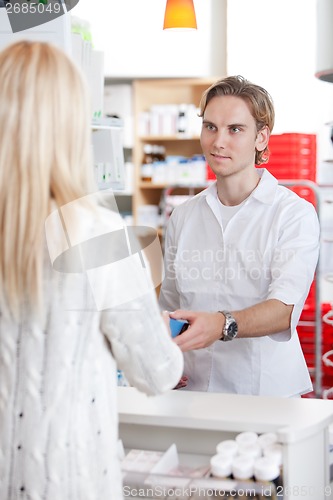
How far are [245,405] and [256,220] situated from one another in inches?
32.2

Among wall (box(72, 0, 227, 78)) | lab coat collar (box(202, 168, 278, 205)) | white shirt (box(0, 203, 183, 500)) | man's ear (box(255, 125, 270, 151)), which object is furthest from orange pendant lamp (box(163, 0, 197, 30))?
white shirt (box(0, 203, 183, 500))

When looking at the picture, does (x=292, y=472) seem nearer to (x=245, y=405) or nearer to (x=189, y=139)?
(x=245, y=405)

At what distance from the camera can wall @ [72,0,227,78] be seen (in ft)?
24.2

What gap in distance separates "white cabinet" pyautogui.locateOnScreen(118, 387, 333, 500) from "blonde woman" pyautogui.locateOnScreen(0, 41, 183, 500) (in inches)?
13.5

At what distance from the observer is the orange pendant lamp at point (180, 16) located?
14.1 ft

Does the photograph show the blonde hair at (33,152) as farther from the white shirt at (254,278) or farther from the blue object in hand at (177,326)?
the white shirt at (254,278)

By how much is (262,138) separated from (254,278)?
1.62 feet

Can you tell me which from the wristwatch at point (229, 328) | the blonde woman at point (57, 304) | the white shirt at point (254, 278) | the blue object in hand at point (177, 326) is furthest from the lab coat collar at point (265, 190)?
the blonde woman at point (57, 304)

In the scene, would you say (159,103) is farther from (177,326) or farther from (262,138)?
(177,326)

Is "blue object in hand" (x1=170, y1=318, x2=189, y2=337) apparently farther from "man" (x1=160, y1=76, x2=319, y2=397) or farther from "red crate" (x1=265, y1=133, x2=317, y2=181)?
"red crate" (x1=265, y1=133, x2=317, y2=181)

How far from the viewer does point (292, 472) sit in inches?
61.3

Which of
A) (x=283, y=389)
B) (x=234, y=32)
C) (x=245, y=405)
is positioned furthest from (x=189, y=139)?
(x=245, y=405)

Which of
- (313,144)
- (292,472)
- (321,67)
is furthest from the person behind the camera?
(313,144)

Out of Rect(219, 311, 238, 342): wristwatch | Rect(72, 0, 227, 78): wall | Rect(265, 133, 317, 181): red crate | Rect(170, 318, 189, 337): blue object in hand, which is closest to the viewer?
Rect(170, 318, 189, 337): blue object in hand
